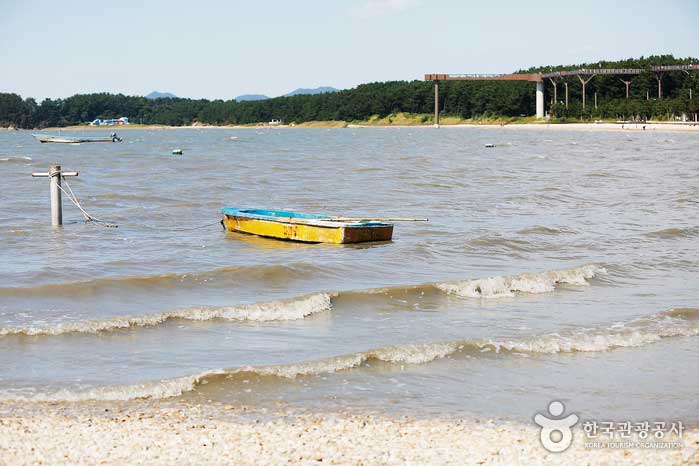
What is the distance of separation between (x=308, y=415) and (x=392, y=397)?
1.33 m

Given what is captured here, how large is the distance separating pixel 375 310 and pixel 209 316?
10.6 ft

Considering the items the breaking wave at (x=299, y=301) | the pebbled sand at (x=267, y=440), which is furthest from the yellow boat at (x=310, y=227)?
the pebbled sand at (x=267, y=440)

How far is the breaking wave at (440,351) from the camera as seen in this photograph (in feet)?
38.8

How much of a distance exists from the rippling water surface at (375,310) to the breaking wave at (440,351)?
3 cm

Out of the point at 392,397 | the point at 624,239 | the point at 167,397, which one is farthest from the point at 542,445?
the point at 624,239

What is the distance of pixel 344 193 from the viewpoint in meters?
45.2

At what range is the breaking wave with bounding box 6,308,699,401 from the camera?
11.8 metres

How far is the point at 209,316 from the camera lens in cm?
1664

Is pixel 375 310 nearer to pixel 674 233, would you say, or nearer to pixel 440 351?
pixel 440 351

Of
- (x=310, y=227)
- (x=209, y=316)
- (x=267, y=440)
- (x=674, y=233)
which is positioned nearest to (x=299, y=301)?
(x=209, y=316)

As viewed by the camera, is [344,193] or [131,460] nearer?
[131,460]

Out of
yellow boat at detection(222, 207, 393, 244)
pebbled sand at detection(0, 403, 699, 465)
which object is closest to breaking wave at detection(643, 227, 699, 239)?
yellow boat at detection(222, 207, 393, 244)

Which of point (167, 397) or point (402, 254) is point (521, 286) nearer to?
point (402, 254)

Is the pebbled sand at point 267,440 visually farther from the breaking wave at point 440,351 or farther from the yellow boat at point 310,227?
the yellow boat at point 310,227
